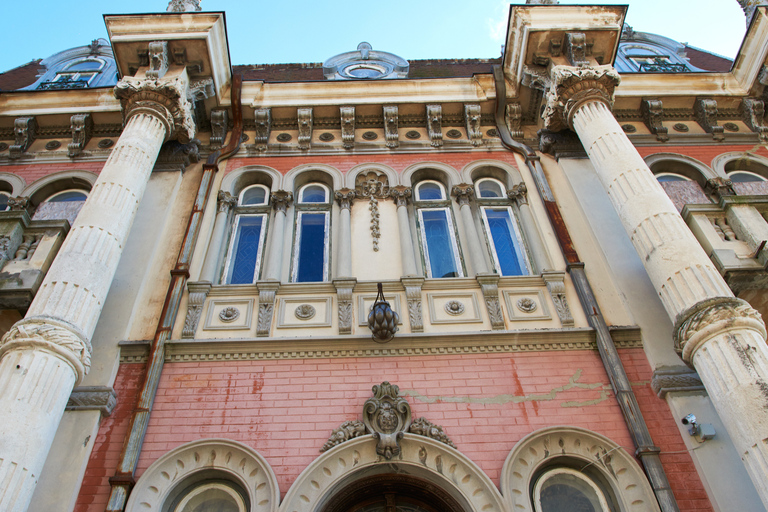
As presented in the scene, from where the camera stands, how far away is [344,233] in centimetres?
998

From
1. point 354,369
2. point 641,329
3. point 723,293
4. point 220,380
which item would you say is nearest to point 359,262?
point 354,369

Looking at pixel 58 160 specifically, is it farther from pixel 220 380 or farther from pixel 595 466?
pixel 595 466

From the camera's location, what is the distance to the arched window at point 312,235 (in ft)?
32.1

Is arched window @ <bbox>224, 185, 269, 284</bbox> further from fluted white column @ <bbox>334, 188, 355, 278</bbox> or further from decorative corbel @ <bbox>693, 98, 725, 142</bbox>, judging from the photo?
decorative corbel @ <bbox>693, 98, 725, 142</bbox>

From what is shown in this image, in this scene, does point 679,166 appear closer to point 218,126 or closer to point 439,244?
point 439,244

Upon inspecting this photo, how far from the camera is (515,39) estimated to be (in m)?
11.7

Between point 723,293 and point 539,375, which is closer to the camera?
point 723,293

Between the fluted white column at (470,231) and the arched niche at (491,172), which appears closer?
the fluted white column at (470,231)

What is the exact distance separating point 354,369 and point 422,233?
129 inches

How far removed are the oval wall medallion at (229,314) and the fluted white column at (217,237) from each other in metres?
0.61

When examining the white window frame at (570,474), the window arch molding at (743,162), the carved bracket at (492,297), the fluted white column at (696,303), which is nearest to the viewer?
the fluted white column at (696,303)

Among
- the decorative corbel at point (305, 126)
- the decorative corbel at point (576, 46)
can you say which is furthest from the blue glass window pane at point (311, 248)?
the decorative corbel at point (576, 46)

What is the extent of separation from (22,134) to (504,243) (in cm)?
959

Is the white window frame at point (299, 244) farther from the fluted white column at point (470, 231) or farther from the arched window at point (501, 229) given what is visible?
the arched window at point (501, 229)
